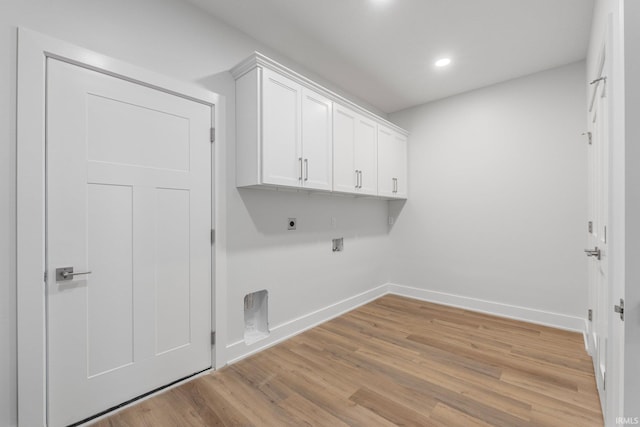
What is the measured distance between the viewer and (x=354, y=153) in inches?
132

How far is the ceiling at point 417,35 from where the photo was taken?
226 centimetres

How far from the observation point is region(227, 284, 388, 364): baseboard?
2.49m

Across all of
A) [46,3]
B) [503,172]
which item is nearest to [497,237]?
[503,172]

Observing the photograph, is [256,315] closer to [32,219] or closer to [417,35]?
[32,219]

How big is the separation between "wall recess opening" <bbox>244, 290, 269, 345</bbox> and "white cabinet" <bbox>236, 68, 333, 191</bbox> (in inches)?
45.0

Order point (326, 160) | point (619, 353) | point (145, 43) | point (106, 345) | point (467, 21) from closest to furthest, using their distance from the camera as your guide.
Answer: point (619, 353) < point (106, 345) < point (145, 43) < point (467, 21) < point (326, 160)

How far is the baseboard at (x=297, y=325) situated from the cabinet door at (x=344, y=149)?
1.46 m

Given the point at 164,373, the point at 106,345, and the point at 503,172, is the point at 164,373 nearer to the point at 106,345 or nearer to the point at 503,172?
the point at 106,345

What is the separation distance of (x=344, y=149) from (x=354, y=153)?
8.0 inches

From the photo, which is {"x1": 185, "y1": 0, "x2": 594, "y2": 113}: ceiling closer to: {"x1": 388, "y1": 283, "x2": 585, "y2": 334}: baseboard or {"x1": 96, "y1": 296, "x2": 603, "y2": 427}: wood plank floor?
{"x1": 388, "y1": 283, "x2": 585, "y2": 334}: baseboard

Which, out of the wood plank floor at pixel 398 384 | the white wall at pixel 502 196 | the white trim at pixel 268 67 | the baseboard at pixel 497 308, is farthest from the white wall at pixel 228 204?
the white wall at pixel 502 196

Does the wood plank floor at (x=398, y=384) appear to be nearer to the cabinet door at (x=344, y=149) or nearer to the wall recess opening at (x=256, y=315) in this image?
the wall recess opening at (x=256, y=315)

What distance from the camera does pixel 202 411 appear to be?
72.3 inches

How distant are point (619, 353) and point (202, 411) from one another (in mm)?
2208
